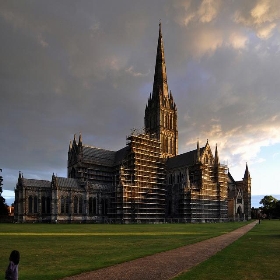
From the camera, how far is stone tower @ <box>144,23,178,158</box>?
12512 centimetres

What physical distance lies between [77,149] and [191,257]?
285ft

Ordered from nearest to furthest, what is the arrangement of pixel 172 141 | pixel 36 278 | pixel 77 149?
pixel 36 278 → pixel 77 149 → pixel 172 141

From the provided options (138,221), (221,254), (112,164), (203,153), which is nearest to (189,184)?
(203,153)

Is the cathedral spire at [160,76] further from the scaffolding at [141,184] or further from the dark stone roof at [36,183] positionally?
the dark stone roof at [36,183]

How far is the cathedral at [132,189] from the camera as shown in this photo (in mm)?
85938

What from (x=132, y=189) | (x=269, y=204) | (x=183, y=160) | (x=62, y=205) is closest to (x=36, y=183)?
(x=62, y=205)

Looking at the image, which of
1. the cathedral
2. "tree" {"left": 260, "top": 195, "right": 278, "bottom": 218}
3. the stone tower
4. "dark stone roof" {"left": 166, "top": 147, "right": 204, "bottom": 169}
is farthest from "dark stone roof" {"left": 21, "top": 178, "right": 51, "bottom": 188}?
"tree" {"left": 260, "top": 195, "right": 278, "bottom": 218}

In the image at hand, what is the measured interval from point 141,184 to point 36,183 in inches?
1132

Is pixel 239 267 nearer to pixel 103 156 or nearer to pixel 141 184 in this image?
pixel 141 184

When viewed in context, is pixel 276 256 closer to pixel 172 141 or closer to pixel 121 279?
pixel 121 279

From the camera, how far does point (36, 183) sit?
87562 mm

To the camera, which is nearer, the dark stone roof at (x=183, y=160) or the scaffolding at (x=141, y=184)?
the scaffolding at (x=141, y=184)

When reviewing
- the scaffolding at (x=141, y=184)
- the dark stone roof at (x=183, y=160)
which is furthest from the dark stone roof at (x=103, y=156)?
the dark stone roof at (x=183, y=160)

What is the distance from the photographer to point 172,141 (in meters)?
128
